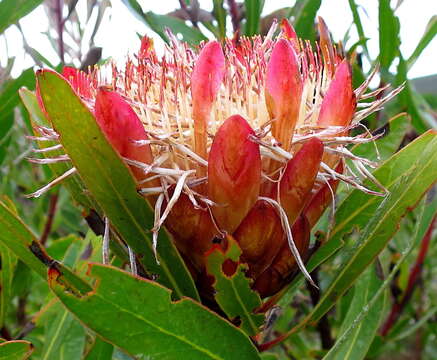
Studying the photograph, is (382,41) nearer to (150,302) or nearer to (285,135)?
(285,135)

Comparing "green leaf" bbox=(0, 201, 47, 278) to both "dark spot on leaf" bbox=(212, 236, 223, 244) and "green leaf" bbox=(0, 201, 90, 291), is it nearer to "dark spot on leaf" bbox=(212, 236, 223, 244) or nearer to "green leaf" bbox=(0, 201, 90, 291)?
"green leaf" bbox=(0, 201, 90, 291)

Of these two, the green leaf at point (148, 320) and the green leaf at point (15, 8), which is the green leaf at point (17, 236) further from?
the green leaf at point (15, 8)

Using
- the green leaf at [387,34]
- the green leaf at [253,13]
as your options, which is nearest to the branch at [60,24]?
the green leaf at [253,13]

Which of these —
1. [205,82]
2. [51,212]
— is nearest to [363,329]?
[205,82]

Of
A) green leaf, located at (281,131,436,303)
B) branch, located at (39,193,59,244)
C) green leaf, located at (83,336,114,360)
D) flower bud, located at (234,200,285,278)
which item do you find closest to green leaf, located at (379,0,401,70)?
green leaf, located at (281,131,436,303)

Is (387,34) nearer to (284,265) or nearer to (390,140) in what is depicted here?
(390,140)

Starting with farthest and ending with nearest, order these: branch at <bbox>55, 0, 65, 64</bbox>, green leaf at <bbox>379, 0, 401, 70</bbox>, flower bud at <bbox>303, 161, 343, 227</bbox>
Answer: branch at <bbox>55, 0, 65, 64</bbox>
green leaf at <bbox>379, 0, 401, 70</bbox>
flower bud at <bbox>303, 161, 343, 227</bbox>

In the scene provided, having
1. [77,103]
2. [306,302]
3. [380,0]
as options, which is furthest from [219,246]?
[306,302]
